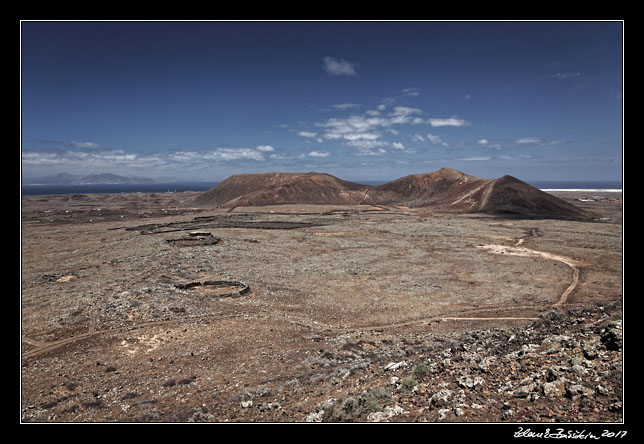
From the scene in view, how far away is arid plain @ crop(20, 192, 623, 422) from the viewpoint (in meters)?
7.10

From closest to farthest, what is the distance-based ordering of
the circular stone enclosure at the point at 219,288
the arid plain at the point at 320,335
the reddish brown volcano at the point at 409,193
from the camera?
Result: 1. the arid plain at the point at 320,335
2. the circular stone enclosure at the point at 219,288
3. the reddish brown volcano at the point at 409,193

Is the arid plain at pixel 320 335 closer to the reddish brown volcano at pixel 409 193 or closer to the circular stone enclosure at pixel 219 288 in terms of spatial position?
the circular stone enclosure at pixel 219 288

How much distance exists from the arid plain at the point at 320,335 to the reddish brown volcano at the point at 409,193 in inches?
1440

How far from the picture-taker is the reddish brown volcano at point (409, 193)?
6175 centimetres

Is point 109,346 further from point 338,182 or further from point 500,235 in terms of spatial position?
point 338,182

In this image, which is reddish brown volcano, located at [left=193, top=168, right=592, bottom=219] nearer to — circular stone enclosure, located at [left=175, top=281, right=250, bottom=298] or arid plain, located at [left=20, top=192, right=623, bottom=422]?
arid plain, located at [left=20, top=192, right=623, bottom=422]

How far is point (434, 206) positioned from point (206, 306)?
6501 centimetres

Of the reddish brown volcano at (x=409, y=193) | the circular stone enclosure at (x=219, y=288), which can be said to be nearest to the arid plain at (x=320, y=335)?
the circular stone enclosure at (x=219, y=288)

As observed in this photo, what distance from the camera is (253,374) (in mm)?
9516

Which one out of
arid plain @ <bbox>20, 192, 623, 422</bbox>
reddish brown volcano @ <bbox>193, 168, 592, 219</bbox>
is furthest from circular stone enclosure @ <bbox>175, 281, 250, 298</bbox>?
reddish brown volcano @ <bbox>193, 168, 592, 219</bbox>

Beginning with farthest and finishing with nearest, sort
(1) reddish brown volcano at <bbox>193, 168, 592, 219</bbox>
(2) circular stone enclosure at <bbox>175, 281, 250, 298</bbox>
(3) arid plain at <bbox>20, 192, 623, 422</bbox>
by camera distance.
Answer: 1. (1) reddish brown volcano at <bbox>193, 168, 592, 219</bbox>
2. (2) circular stone enclosure at <bbox>175, 281, 250, 298</bbox>
3. (3) arid plain at <bbox>20, 192, 623, 422</bbox>

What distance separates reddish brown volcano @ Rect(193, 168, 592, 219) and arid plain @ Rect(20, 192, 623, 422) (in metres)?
36.6

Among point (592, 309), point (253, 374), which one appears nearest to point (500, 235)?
point (592, 309)

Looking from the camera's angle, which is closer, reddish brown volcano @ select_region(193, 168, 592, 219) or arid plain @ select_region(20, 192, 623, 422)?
arid plain @ select_region(20, 192, 623, 422)
